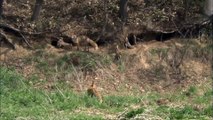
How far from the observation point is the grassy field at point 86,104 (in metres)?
9.05

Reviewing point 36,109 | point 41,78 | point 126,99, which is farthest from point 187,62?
point 36,109

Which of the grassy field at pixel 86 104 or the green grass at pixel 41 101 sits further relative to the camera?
the green grass at pixel 41 101

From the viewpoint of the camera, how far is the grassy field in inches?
356

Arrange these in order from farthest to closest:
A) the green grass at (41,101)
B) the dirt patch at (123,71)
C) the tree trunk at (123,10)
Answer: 1. the tree trunk at (123,10)
2. the dirt patch at (123,71)
3. the green grass at (41,101)

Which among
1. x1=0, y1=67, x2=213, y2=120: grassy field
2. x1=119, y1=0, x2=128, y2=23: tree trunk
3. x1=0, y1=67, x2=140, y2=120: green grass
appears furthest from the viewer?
x1=119, y1=0, x2=128, y2=23: tree trunk

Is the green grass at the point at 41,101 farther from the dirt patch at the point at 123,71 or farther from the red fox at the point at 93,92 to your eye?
the dirt patch at the point at 123,71

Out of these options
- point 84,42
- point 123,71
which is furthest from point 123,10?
point 123,71

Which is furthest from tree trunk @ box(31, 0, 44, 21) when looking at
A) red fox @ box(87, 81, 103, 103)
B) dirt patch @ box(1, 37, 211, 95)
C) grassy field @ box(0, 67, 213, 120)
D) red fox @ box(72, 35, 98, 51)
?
red fox @ box(87, 81, 103, 103)

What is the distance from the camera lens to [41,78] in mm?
11727

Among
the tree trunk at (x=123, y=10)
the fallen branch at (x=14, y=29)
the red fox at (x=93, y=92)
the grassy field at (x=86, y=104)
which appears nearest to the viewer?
the grassy field at (x=86, y=104)

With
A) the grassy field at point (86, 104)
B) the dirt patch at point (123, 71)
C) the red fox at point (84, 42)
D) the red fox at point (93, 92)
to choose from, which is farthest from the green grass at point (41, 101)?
the red fox at point (84, 42)

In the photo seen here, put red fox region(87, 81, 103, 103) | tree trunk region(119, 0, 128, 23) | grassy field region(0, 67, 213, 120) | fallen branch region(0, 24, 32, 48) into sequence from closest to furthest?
1. grassy field region(0, 67, 213, 120)
2. red fox region(87, 81, 103, 103)
3. fallen branch region(0, 24, 32, 48)
4. tree trunk region(119, 0, 128, 23)

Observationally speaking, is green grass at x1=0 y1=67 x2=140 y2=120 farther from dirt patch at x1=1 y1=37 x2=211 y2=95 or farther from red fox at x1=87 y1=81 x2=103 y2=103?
dirt patch at x1=1 y1=37 x2=211 y2=95

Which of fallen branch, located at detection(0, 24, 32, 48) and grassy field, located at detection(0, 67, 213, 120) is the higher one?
fallen branch, located at detection(0, 24, 32, 48)
